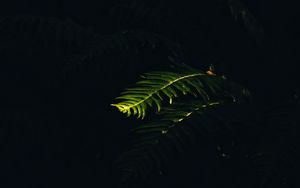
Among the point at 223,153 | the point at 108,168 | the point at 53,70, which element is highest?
the point at 53,70

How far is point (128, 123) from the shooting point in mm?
1798

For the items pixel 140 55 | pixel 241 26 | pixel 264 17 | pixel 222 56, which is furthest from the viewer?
pixel 264 17

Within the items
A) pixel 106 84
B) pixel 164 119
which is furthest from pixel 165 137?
pixel 106 84

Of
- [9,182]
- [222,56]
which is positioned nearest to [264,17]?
[222,56]

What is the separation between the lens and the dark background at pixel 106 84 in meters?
1.76

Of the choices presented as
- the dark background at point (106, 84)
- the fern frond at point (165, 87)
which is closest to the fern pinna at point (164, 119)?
the fern frond at point (165, 87)

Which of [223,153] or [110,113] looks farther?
[110,113]

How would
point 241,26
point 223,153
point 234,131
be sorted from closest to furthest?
point 234,131, point 223,153, point 241,26

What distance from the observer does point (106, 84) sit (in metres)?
1.79

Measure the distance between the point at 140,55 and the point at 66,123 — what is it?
0.98ft

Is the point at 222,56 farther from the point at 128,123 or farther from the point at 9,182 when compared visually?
the point at 9,182

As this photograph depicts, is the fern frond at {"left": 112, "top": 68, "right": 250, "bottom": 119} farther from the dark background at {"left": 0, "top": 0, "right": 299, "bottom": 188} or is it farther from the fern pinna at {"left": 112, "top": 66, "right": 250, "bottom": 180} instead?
the dark background at {"left": 0, "top": 0, "right": 299, "bottom": 188}

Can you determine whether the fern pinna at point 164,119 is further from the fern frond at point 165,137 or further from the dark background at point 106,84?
the dark background at point 106,84

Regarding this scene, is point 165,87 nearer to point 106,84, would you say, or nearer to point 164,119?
point 164,119
